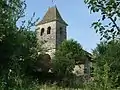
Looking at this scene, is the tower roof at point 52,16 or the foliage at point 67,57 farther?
the tower roof at point 52,16

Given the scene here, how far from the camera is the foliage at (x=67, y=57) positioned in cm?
4472

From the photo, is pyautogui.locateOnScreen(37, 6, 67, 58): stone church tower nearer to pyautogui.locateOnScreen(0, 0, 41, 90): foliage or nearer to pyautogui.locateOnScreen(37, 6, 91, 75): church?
pyautogui.locateOnScreen(37, 6, 91, 75): church

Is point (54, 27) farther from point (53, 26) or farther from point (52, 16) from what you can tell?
point (52, 16)

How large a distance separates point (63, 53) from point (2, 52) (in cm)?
4042

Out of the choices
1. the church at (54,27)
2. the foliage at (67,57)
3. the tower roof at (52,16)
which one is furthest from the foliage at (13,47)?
the tower roof at (52,16)

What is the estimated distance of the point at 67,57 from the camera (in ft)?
153

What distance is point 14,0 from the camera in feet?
29.0

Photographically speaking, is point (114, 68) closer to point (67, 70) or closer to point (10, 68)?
point (10, 68)

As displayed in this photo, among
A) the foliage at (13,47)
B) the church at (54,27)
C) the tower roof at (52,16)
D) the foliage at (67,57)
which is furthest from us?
the tower roof at (52,16)

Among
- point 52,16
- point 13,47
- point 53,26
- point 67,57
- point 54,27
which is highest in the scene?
point 52,16

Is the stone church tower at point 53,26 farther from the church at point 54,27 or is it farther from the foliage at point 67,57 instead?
the foliage at point 67,57

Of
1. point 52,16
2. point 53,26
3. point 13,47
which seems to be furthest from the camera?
point 52,16

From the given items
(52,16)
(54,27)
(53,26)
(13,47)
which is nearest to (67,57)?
(54,27)

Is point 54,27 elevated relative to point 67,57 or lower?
elevated
